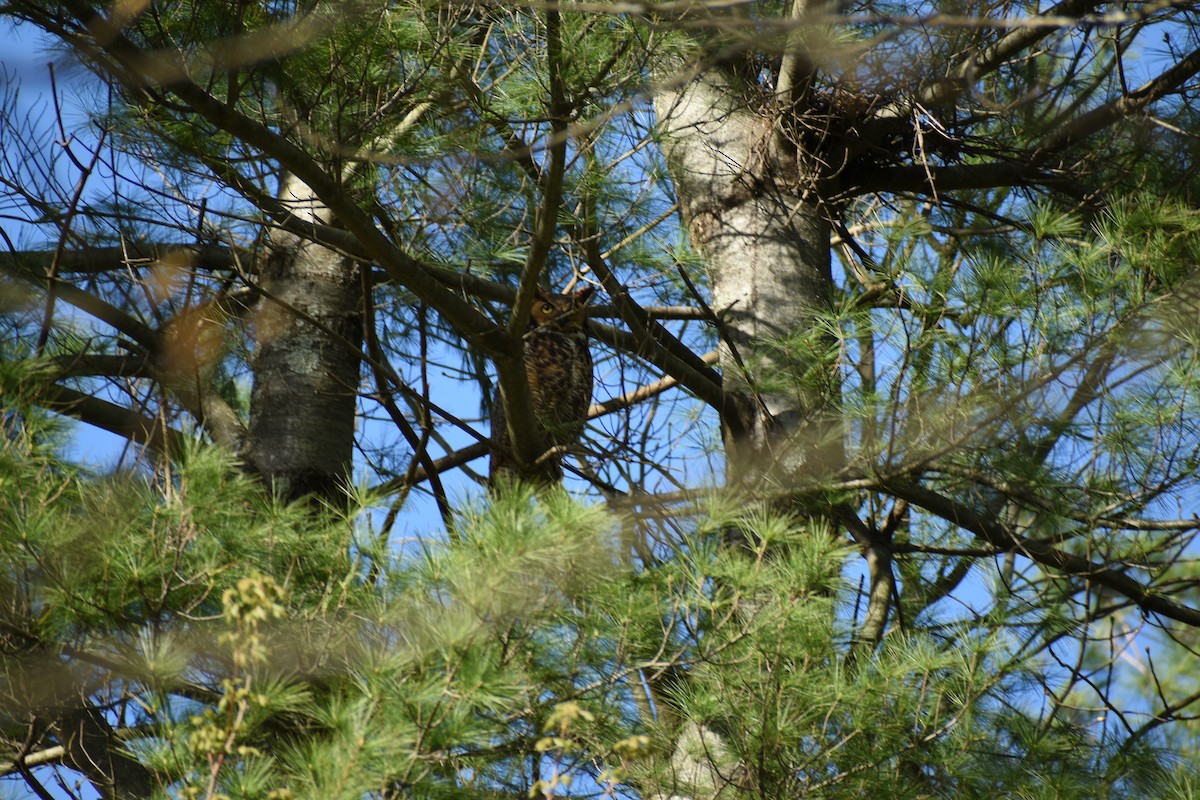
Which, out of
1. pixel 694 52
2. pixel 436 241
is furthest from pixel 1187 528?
pixel 436 241

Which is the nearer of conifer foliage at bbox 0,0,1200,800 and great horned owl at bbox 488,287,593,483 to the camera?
conifer foliage at bbox 0,0,1200,800

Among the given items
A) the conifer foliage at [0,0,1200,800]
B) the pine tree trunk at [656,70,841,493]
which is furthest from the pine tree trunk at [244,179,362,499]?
the pine tree trunk at [656,70,841,493]

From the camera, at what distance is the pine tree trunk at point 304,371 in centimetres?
363

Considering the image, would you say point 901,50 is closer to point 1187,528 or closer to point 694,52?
point 694,52

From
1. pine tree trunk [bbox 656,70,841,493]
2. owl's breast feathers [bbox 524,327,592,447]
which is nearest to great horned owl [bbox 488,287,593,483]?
owl's breast feathers [bbox 524,327,592,447]

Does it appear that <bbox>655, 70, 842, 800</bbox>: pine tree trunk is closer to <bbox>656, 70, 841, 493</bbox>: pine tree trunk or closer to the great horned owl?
<bbox>656, 70, 841, 493</bbox>: pine tree trunk

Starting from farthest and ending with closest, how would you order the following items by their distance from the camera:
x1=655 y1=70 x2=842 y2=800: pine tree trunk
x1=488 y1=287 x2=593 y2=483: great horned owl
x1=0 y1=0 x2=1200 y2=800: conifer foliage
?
x1=488 y1=287 x2=593 y2=483: great horned owl → x1=655 y1=70 x2=842 y2=800: pine tree trunk → x1=0 y1=0 x2=1200 y2=800: conifer foliage

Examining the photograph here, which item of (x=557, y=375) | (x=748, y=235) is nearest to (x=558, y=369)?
(x=557, y=375)

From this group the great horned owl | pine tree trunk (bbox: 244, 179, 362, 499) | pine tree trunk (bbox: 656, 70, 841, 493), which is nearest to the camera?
pine tree trunk (bbox: 656, 70, 841, 493)

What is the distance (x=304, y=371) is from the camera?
380cm

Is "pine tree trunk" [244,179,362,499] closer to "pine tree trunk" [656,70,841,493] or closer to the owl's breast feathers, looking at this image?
the owl's breast feathers

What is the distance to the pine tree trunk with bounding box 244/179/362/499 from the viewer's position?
11.9ft

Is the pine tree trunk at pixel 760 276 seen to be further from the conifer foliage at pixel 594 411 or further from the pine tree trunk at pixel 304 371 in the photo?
the pine tree trunk at pixel 304 371

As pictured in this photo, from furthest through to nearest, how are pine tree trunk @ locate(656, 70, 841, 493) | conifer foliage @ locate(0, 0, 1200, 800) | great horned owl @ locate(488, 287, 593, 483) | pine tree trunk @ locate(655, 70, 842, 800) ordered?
great horned owl @ locate(488, 287, 593, 483), pine tree trunk @ locate(656, 70, 841, 493), pine tree trunk @ locate(655, 70, 842, 800), conifer foliage @ locate(0, 0, 1200, 800)
